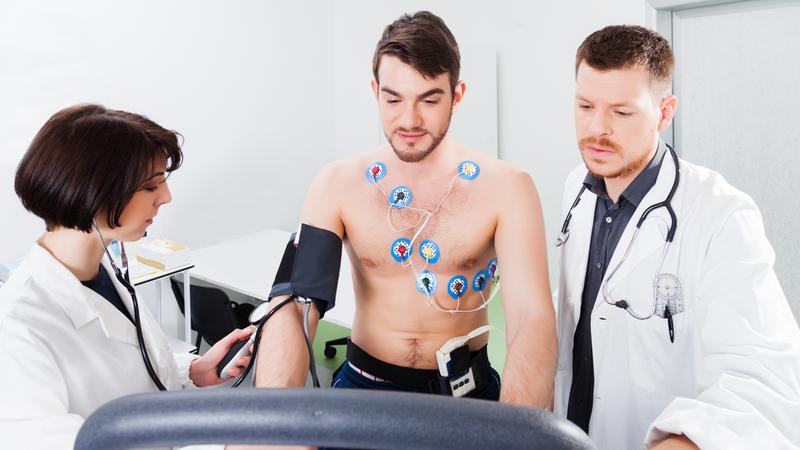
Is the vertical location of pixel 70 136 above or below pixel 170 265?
above

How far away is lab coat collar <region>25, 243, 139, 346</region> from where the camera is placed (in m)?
1.19

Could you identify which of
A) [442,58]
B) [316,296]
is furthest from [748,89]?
[316,296]

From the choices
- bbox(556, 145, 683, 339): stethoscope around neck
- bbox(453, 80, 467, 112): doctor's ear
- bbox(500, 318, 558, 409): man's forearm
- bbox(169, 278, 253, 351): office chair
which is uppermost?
bbox(453, 80, 467, 112): doctor's ear

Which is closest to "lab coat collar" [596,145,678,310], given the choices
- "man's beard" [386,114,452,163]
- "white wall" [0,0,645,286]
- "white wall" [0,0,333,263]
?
"man's beard" [386,114,452,163]

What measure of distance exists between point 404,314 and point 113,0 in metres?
2.66

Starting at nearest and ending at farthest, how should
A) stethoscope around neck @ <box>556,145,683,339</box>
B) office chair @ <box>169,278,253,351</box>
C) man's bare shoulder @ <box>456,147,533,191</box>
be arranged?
stethoscope around neck @ <box>556,145,683,339</box>
man's bare shoulder @ <box>456,147,533,191</box>
office chair @ <box>169,278,253,351</box>

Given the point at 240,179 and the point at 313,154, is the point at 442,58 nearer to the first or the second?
the point at 240,179

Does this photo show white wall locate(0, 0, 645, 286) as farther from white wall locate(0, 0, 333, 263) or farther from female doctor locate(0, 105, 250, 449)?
female doctor locate(0, 105, 250, 449)

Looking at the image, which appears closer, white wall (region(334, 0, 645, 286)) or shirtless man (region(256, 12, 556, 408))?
shirtless man (region(256, 12, 556, 408))

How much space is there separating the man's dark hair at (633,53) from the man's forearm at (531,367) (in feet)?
1.78

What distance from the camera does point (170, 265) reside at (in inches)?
123

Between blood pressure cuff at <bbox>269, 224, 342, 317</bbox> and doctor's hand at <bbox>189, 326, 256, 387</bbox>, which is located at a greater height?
blood pressure cuff at <bbox>269, 224, 342, 317</bbox>

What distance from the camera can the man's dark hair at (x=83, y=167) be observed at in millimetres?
1162

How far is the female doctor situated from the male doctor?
2.94 ft
